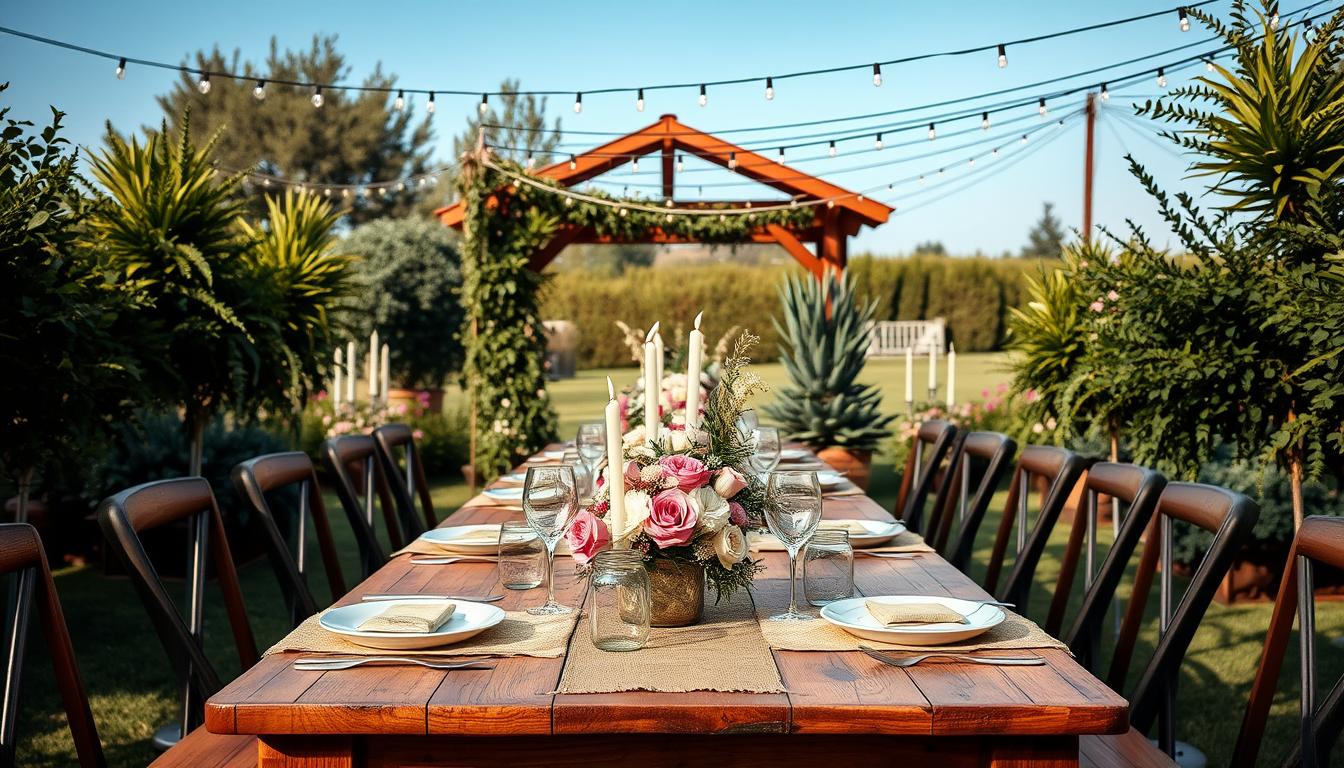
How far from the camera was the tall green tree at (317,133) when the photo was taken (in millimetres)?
27578

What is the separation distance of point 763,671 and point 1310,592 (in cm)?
89

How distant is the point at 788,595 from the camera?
6.91 feet

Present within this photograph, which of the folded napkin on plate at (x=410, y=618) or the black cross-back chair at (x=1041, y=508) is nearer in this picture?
the folded napkin on plate at (x=410, y=618)

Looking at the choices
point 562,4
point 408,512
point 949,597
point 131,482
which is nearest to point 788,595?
point 949,597

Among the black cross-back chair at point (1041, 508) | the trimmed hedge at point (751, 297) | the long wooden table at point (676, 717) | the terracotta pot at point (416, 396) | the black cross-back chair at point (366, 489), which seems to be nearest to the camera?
the long wooden table at point (676, 717)

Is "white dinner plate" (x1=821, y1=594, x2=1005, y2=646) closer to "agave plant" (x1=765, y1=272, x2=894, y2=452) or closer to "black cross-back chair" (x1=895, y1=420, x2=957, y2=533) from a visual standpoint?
"black cross-back chair" (x1=895, y1=420, x2=957, y2=533)

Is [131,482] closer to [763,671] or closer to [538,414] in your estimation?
[538,414]

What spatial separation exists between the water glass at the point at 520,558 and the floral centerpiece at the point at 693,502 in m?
0.32

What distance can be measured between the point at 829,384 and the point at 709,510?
7315 mm

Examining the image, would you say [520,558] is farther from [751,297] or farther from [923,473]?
[751,297]

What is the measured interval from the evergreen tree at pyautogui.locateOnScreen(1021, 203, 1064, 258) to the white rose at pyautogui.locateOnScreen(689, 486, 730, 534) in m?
57.1

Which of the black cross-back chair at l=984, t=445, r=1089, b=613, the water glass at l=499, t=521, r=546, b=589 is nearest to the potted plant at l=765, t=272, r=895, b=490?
the black cross-back chair at l=984, t=445, r=1089, b=613

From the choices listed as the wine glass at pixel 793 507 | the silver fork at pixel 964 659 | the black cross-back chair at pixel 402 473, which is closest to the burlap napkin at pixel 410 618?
the wine glass at pixel 793 507

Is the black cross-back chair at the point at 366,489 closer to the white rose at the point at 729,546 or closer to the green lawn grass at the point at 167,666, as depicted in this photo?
the green lawn grass at the point at 167,666
